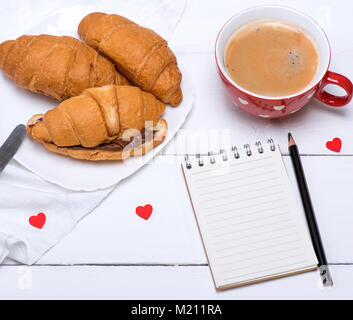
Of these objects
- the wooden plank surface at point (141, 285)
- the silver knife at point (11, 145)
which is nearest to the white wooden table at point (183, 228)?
the wooden plank surface at point (141, 285)

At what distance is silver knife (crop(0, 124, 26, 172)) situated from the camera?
1101 millimetres

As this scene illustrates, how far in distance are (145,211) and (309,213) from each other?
397mm

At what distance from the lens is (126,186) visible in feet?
3.79

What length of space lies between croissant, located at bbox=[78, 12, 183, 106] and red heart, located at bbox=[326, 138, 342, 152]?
42 centimetres

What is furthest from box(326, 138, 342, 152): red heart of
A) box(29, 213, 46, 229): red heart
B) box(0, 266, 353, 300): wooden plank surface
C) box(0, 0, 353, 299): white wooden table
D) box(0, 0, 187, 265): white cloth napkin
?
box(29, 213, 46, 229): red heart

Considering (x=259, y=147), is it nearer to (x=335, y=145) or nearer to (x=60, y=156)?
(x=335, y=145)

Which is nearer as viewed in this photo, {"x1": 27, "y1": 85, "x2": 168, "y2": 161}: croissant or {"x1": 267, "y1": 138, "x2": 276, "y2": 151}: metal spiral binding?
{"x1": 27, "y1": 85, "x2": 168, "y2": 161}: croissant

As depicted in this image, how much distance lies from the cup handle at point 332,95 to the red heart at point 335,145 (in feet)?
0.32

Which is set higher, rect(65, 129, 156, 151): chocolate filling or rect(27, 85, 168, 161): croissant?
rect(27, 85, 168, 161): croissant

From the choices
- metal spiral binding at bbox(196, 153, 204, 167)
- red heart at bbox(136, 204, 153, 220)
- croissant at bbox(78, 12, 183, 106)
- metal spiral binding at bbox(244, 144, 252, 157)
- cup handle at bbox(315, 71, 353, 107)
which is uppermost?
croissant at bbox(78, 12, 183, 106)

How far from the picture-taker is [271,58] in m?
1.14

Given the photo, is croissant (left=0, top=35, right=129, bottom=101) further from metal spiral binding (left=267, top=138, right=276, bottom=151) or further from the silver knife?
metal spiral binding (left=267, top=138, right=276, bottom=151)

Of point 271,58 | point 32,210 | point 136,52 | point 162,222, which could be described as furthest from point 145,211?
point 271,58

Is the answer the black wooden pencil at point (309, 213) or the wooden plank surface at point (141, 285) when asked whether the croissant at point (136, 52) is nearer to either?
the black wooden pencil at point (309, 213)
